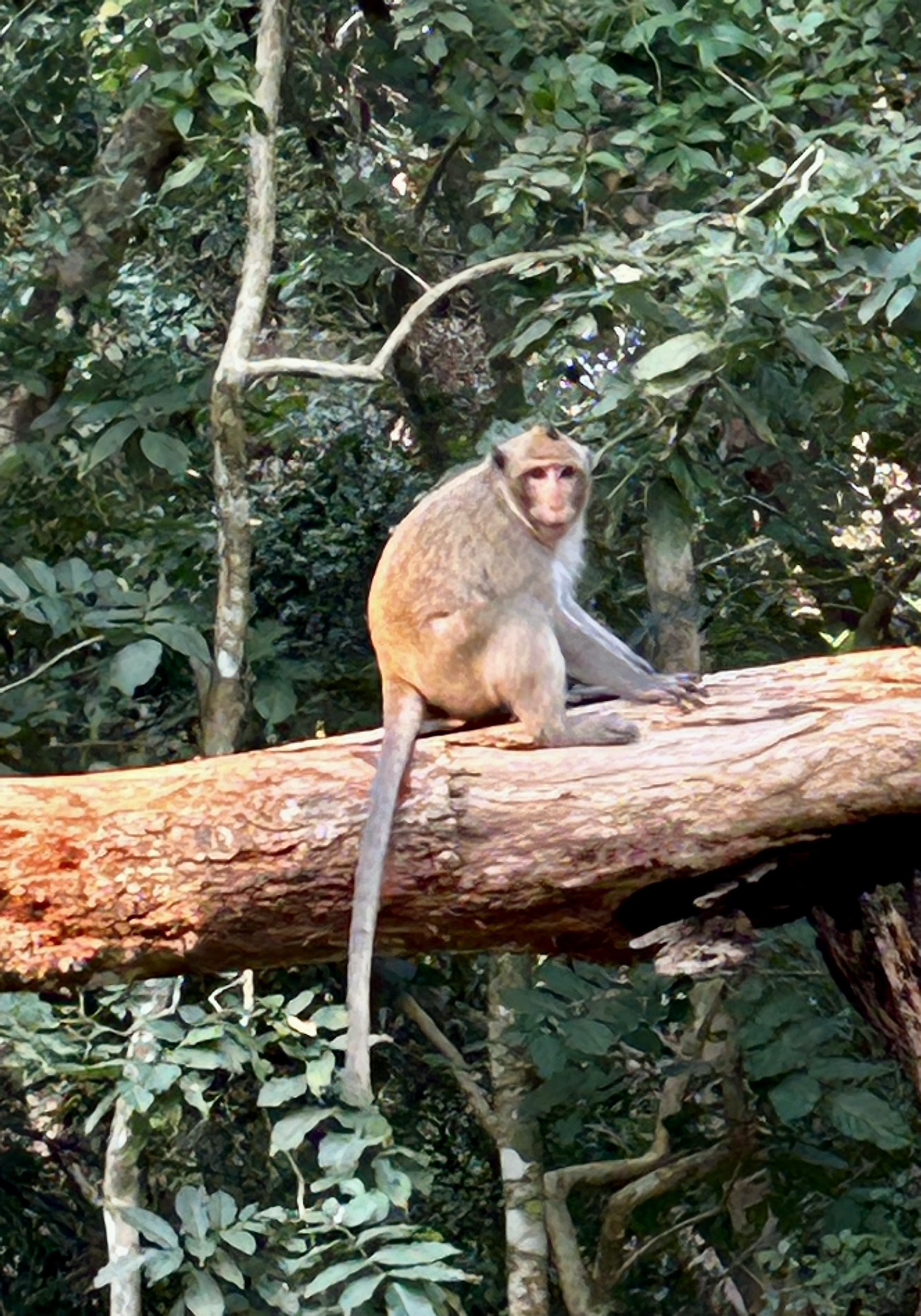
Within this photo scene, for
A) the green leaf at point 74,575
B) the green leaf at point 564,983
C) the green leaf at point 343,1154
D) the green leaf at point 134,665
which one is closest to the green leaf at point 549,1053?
the green leaf at point 564,983

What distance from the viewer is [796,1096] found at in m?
4.48

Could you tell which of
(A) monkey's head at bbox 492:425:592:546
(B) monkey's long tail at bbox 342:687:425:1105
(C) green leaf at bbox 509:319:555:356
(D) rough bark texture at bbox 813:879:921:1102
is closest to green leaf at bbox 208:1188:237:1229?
(B) monkey's long tail at bbox 342:687:425:1105

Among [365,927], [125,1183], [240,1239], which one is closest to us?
[365,927]

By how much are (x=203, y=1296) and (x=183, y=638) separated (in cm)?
180

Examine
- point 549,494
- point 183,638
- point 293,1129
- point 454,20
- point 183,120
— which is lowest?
point 293,1129

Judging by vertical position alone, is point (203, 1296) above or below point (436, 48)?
below

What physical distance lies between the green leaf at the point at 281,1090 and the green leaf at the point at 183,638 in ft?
4.99

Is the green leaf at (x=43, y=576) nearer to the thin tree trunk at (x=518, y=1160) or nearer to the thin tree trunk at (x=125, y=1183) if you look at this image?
the thin tree trunk at (x=125, y=1183)

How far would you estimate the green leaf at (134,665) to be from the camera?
4461 mm

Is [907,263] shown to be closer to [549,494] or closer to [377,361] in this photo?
[549,494]

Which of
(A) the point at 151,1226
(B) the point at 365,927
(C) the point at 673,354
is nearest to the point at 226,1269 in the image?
(A) the point at 151,1226

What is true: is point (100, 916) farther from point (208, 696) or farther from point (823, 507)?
point (823, 507)

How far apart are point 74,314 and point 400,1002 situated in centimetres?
268

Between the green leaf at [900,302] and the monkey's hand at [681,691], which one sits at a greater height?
the green leaf at [900,302]
